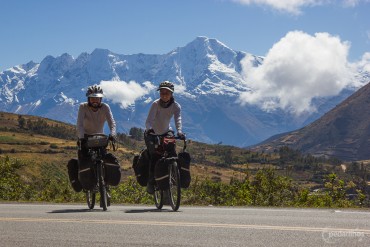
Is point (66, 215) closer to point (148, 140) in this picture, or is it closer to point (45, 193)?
point (148, 140)

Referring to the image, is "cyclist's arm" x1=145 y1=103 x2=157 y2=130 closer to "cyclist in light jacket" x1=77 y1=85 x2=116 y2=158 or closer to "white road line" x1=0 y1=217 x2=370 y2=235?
"cyclist in light jacket" x1=77 y1=85 x2=116 y2=158

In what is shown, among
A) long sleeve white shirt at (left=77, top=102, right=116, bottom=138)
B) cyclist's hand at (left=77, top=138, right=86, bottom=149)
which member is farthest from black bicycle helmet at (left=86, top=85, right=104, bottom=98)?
cyclist's hand at (left=77, top=138, right=86, bottom=149)

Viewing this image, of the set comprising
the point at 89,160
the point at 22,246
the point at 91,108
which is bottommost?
the point at 22,246

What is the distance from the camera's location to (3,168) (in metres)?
30.0

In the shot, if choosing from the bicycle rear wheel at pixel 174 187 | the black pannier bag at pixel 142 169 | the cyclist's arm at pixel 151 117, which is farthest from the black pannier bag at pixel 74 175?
the bicycle rear wheel at pixel 174 187

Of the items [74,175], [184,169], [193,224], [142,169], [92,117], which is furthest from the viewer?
[74,175]

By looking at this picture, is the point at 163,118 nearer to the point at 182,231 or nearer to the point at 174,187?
the point at 174,187

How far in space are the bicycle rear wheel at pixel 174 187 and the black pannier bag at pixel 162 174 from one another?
105 mm

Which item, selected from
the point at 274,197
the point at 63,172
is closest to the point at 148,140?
the point at 274,197

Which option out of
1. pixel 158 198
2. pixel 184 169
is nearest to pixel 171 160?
pixel 184 169

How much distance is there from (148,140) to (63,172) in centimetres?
15594

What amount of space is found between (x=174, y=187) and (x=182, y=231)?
492cm

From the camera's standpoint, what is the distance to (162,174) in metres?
14.4

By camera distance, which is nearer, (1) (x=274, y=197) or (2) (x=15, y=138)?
(1) (x=274, y=197)
